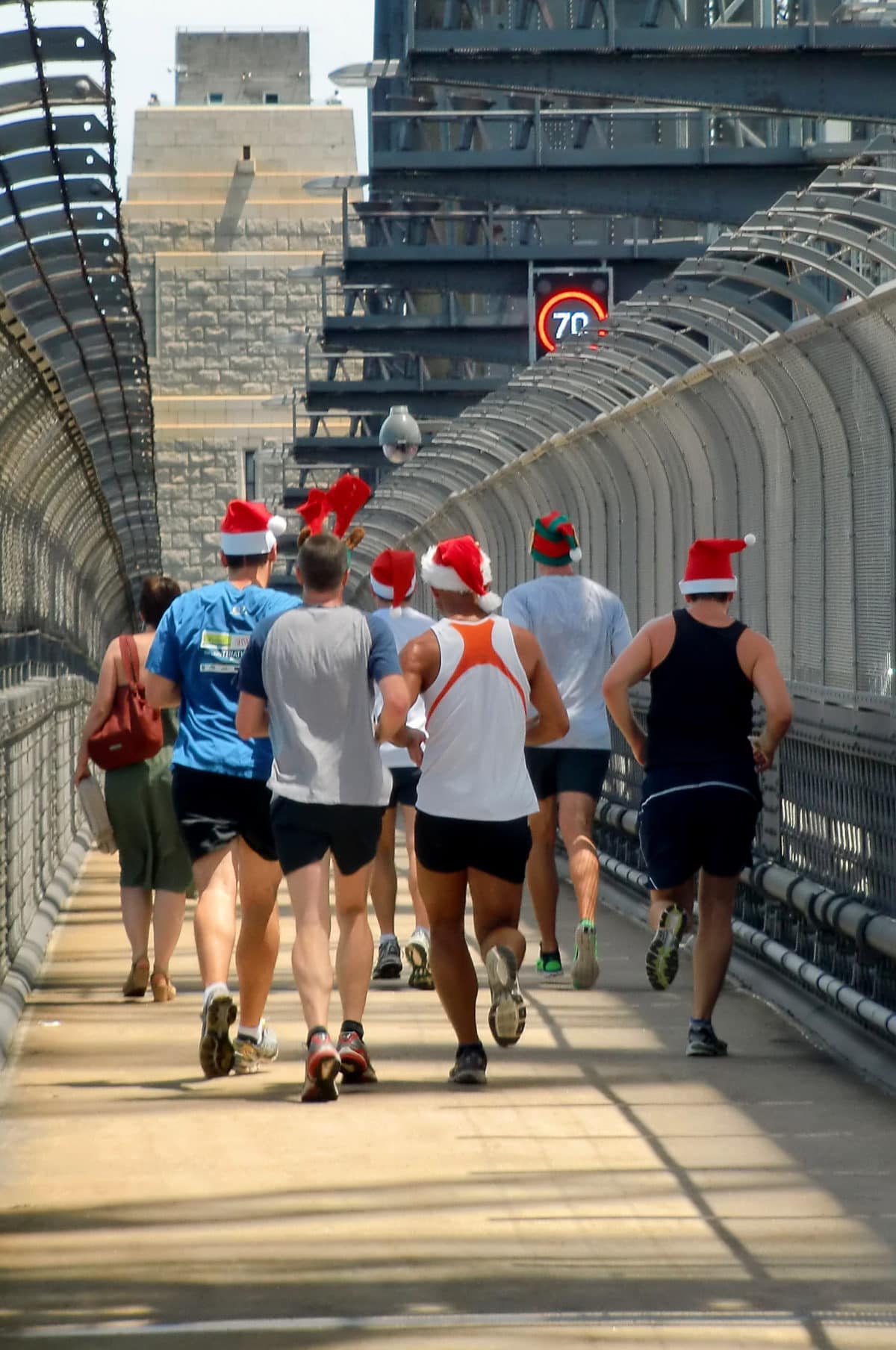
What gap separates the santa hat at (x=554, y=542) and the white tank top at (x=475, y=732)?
9.17ft

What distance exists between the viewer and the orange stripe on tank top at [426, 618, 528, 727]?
28.3ft

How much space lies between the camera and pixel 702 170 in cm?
1756

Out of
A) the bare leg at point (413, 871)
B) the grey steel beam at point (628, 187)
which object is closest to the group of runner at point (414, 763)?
the bare leg at point (413, 871)

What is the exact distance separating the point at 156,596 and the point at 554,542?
1.68m

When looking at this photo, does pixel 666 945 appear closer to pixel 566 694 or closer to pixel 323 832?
pixel 323 832

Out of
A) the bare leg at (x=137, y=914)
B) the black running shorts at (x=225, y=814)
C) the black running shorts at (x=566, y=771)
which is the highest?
the black running shorts at (x=225, y=814)

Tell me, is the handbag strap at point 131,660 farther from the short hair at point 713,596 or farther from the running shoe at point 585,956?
the short hair at point 713,596

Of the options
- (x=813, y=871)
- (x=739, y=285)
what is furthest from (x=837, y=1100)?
(x=739, y=285)

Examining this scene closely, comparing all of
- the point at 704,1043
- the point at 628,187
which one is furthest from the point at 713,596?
the point at 628,187

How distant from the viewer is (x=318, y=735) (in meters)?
8.46

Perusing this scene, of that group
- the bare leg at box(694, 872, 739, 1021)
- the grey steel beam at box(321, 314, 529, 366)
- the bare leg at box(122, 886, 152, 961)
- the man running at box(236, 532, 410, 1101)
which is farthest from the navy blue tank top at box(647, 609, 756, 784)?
the grey steel beam at box(321, 314, 529, 366)

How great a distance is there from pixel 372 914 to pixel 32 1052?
500 centimetres

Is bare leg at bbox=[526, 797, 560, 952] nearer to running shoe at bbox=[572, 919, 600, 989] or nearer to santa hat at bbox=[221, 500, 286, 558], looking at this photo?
running shoe at bbox=[572, 919, 600, 989]

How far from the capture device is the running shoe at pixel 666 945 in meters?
9.40
